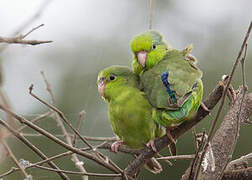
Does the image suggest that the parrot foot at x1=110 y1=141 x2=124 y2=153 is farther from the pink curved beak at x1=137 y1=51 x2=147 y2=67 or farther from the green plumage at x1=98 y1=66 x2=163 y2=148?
the pink curved beak at x1=137 y1=51 x2=147 y2=67

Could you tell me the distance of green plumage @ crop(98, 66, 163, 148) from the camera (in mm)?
2787

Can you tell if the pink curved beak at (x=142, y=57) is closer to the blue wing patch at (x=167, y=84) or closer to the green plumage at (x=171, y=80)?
the green plumage at (x=171, y=80)

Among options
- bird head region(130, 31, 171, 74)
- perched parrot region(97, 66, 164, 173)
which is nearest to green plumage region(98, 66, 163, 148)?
perched parrot region(97, 66, 164, 173)

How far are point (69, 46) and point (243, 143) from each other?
4.12 metres

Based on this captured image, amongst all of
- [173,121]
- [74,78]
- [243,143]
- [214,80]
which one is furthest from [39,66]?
[173,121]

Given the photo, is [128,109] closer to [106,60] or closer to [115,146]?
[115,146]

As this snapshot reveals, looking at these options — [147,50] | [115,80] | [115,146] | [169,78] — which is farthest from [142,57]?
[115,146]

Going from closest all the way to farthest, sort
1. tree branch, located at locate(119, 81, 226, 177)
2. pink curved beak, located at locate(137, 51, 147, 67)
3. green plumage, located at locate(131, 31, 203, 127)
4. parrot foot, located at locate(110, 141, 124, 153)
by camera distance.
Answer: tree branch, located at locate(119, 81, 226, 177)
green plumage, located at locate(131, 31, 203, 127)
parrot foot, located at locate(110, 141, 124, 153)
pink curved beak, located at locate(137, 51, 147, 67)

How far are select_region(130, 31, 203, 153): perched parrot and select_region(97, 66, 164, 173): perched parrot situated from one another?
84mm

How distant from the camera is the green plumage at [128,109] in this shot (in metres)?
2.79

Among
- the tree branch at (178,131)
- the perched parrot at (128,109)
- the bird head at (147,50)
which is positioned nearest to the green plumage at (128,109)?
the perched parrot at (128,109)

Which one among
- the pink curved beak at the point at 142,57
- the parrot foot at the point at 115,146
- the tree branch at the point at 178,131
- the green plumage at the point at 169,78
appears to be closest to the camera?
the tree branch at the point at 178,131

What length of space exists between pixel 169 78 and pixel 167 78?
0.06 ft

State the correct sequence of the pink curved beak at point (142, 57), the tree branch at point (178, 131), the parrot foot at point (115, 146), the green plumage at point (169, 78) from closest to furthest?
the tree branch at point (178, 131) → the green plumage at point (169, 78) → the parrot foot at point (115, 146) → the pink curved beak at point (142, 57)
